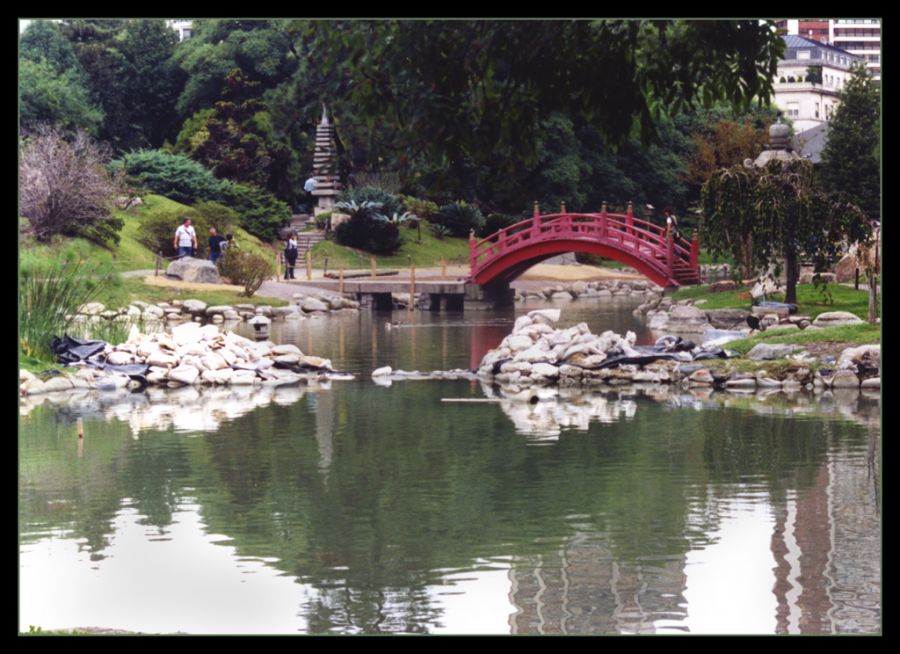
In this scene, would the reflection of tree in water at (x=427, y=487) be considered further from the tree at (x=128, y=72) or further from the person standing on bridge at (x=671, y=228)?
the tree at (x=128, y=72)

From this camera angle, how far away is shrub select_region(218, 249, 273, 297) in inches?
1252

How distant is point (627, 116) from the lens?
32.5ft

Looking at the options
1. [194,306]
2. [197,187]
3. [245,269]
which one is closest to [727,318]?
[194,306]

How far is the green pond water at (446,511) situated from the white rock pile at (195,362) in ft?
2.44

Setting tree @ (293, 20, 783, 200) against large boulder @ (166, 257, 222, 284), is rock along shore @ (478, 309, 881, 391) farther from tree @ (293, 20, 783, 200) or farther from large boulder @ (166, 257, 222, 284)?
large boulder @ (166, 257, 222, 284)

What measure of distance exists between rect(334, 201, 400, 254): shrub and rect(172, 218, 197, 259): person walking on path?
4691mm

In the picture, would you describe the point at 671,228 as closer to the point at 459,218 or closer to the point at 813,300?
the point at 813,300

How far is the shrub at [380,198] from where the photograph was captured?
37.2 meters

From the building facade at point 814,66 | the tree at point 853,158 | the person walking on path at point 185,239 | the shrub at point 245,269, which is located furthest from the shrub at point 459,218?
the building facade at point 814,66

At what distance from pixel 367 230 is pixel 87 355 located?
20176mm

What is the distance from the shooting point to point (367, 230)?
3794 cm

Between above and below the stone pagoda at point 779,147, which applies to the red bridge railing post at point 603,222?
below

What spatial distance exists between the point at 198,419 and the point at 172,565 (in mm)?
6675

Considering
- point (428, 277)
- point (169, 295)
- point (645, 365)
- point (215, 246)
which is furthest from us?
point (428, 277)
